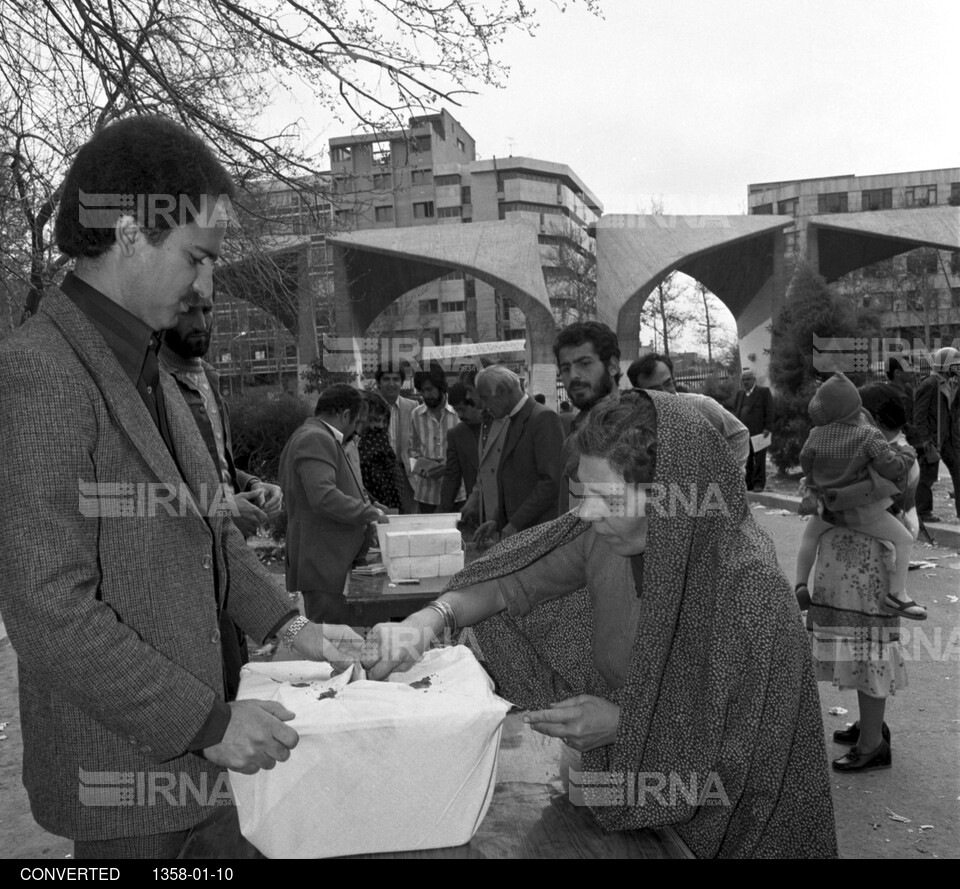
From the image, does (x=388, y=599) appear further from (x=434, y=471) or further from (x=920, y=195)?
(x=920, y=195)

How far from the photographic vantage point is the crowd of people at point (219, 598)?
57.6 inches

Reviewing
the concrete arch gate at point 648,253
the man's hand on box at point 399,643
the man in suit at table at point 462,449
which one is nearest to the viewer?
the man's hand on box at point 399,643

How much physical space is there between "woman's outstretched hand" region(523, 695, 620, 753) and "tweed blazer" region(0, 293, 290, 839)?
0.63m

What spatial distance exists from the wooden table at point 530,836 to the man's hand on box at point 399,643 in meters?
0.32

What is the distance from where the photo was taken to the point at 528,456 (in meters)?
5.25

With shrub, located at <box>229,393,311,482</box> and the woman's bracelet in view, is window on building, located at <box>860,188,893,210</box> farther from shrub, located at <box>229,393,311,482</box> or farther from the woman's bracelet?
the woman's bracelet

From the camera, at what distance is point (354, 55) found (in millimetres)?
5160

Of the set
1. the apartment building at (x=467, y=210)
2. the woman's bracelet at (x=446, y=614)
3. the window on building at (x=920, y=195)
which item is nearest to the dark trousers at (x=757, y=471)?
the woman's bracelet at (x=446, y=614)

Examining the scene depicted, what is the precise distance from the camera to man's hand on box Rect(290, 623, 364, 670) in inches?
77.7

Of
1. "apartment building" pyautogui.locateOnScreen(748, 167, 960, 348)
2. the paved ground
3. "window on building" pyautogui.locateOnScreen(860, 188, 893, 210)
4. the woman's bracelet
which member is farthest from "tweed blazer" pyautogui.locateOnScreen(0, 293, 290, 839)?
"window on building" pyautogui.locateOnScreen(860, 188, 893, 210)

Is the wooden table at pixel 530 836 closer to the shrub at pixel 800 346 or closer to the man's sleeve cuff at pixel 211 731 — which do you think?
the man's sleeve cuff at pixel 211 731

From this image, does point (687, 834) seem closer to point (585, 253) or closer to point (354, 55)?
point (354, 55)

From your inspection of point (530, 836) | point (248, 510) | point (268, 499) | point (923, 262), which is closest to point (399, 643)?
point (530, 836)

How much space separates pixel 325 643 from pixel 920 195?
86446mm
